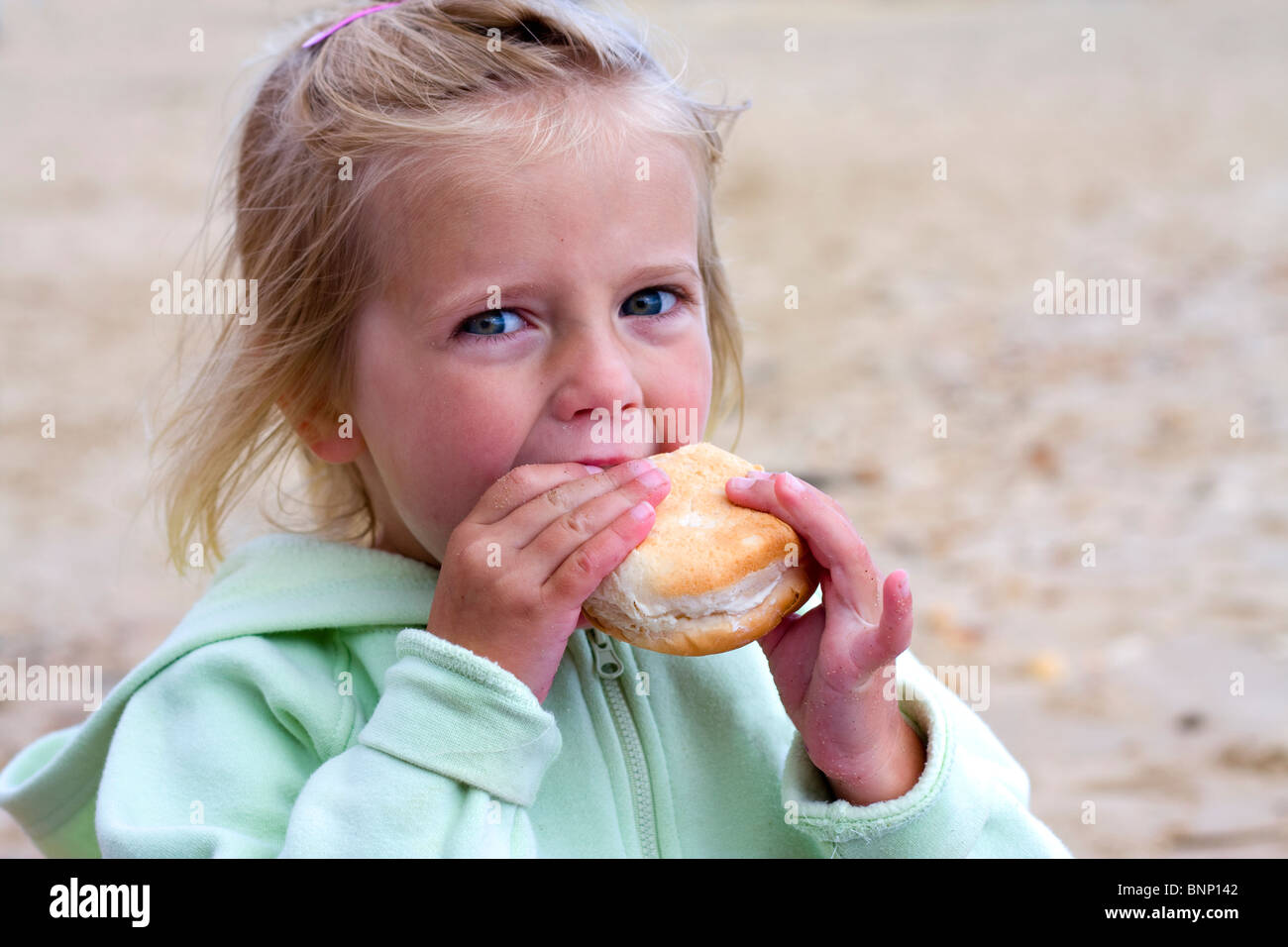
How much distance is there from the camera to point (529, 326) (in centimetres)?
205

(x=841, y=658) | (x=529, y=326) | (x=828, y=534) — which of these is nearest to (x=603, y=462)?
(x=529, y=326)

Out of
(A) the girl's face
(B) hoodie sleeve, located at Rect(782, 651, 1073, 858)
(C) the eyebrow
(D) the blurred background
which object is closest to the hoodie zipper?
(B) hoodie sleeve, located at Rect(782, 651, 1073, 858)

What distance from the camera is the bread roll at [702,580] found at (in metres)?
1.97

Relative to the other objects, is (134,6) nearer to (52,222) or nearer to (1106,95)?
(52,222)

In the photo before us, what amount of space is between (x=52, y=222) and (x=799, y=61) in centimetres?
980

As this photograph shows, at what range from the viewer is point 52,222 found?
35.4 ft

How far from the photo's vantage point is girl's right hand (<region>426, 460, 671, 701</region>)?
6.34 ft

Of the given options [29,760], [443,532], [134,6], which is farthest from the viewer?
[134,6]

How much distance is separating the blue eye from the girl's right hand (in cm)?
22

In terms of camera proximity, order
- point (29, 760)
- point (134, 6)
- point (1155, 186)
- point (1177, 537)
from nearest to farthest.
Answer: point (29, 760), point (1177, 537), point (1155, 186), point (134, 6)

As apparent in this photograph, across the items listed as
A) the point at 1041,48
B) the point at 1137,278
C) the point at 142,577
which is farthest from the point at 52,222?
the point at 1041,48

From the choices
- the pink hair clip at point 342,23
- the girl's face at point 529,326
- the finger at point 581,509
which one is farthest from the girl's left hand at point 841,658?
the pink hair clip at point 342,23

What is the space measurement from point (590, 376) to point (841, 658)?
1.77 feet

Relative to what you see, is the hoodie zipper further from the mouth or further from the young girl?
the mouth
